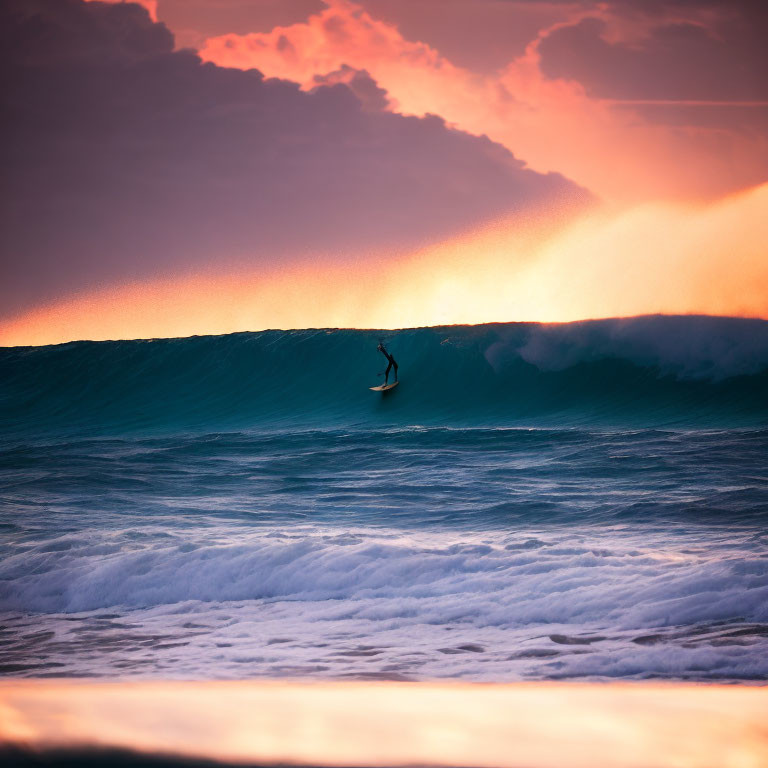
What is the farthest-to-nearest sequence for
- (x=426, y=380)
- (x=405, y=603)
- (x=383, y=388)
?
1. (x=426, y=380)
2. (x=383, y=388)
3. (x=405, y=603)

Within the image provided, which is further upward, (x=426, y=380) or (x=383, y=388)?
(x=426, y=380)

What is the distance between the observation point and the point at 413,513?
25.4 ft

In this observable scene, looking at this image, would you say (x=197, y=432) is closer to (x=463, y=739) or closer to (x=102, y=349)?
(x=102, y=349)

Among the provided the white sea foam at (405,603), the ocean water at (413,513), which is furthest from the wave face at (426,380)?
the white sea foam at (405,603)

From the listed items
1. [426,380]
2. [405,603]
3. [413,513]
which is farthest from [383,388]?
[405,603]

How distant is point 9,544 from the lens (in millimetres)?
6348

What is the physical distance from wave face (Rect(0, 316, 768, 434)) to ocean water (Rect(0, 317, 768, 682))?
65mm

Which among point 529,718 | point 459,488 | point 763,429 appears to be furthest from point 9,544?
point 763,429

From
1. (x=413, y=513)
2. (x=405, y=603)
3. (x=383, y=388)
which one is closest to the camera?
(x=405, y=603)

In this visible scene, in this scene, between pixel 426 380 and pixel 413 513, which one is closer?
A: pixel 413 513

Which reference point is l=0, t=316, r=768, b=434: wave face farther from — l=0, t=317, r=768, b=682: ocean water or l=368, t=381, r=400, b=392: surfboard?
l=368, t=381, r=400, b=392: surfboard

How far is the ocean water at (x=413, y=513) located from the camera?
3.90 meters

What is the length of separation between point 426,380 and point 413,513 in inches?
352

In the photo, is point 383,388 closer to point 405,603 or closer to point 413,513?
point 413,513
